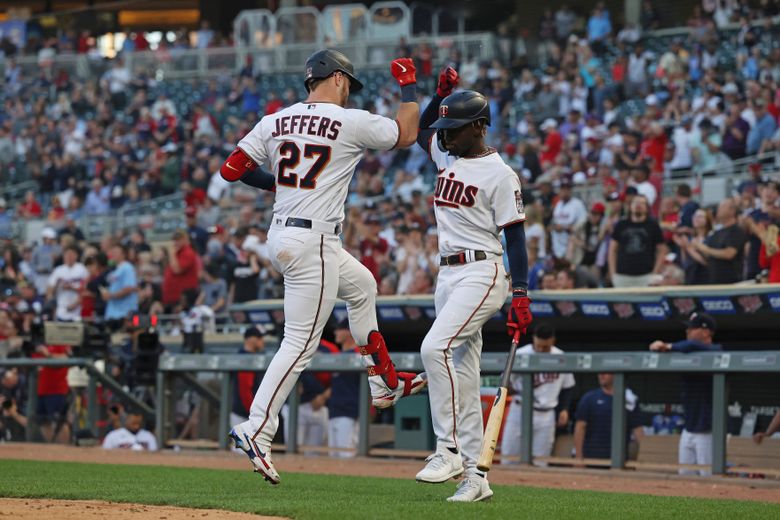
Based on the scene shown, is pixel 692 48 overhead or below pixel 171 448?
overhead

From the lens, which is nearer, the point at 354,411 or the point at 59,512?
the point at 59,512

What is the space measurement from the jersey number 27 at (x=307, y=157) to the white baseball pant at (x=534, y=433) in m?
4.25

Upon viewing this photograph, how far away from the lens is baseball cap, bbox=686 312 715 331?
963 centimetres

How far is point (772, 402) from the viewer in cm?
903

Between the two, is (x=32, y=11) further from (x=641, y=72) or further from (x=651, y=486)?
(x=651, y=486)

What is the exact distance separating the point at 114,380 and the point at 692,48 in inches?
411

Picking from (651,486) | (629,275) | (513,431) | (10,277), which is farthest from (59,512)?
(10,277)

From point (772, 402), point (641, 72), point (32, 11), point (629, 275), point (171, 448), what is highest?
point (32, 11)

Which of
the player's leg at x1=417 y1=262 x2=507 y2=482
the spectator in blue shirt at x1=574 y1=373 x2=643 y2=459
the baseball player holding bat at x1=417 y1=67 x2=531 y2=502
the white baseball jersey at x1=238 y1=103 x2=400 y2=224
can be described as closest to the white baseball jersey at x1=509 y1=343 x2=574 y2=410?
the spectator in blue shirt at x1=574 y1=373 x2=643 y2=459

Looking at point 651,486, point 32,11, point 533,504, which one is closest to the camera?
point 533,504

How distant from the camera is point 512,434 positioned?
10438mm

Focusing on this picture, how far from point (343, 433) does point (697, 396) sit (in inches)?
126

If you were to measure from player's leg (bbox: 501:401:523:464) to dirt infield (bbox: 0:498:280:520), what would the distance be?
454cm

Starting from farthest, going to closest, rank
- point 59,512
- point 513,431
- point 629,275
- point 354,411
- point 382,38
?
point 382,38 < point 629,275 < point 354,411 < point 513,431 < point 59,512
